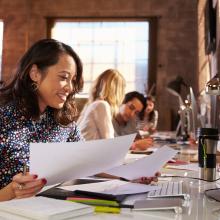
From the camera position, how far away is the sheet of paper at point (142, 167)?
3.70 ft

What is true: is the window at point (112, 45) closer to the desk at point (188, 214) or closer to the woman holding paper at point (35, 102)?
the woman holding paper at point (35, 102)

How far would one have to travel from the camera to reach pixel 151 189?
3.25ft

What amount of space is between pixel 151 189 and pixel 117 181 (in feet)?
0.58

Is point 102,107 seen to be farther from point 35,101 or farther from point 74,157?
point 74,157

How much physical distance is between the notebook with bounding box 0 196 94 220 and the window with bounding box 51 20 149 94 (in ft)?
17.8

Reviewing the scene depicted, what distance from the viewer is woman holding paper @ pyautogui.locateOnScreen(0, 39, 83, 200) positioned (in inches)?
49.9

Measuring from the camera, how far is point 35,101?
134cm

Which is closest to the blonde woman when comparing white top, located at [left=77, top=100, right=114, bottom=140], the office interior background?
white top, located at [left=77, top=100, right=114, bottom=140]

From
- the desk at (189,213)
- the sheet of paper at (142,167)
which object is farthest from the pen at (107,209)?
the sheet of paper at (142,167)

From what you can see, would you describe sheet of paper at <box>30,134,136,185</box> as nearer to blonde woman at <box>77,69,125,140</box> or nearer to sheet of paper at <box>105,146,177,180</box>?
sheet of paper at <box>105,146,177,180</box>

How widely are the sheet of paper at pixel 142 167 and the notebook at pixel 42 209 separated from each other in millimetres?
359

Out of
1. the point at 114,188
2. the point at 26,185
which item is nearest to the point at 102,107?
the point at 114,188

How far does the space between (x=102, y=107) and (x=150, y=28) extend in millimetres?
3921

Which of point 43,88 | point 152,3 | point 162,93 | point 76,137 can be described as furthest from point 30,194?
point 152,3
